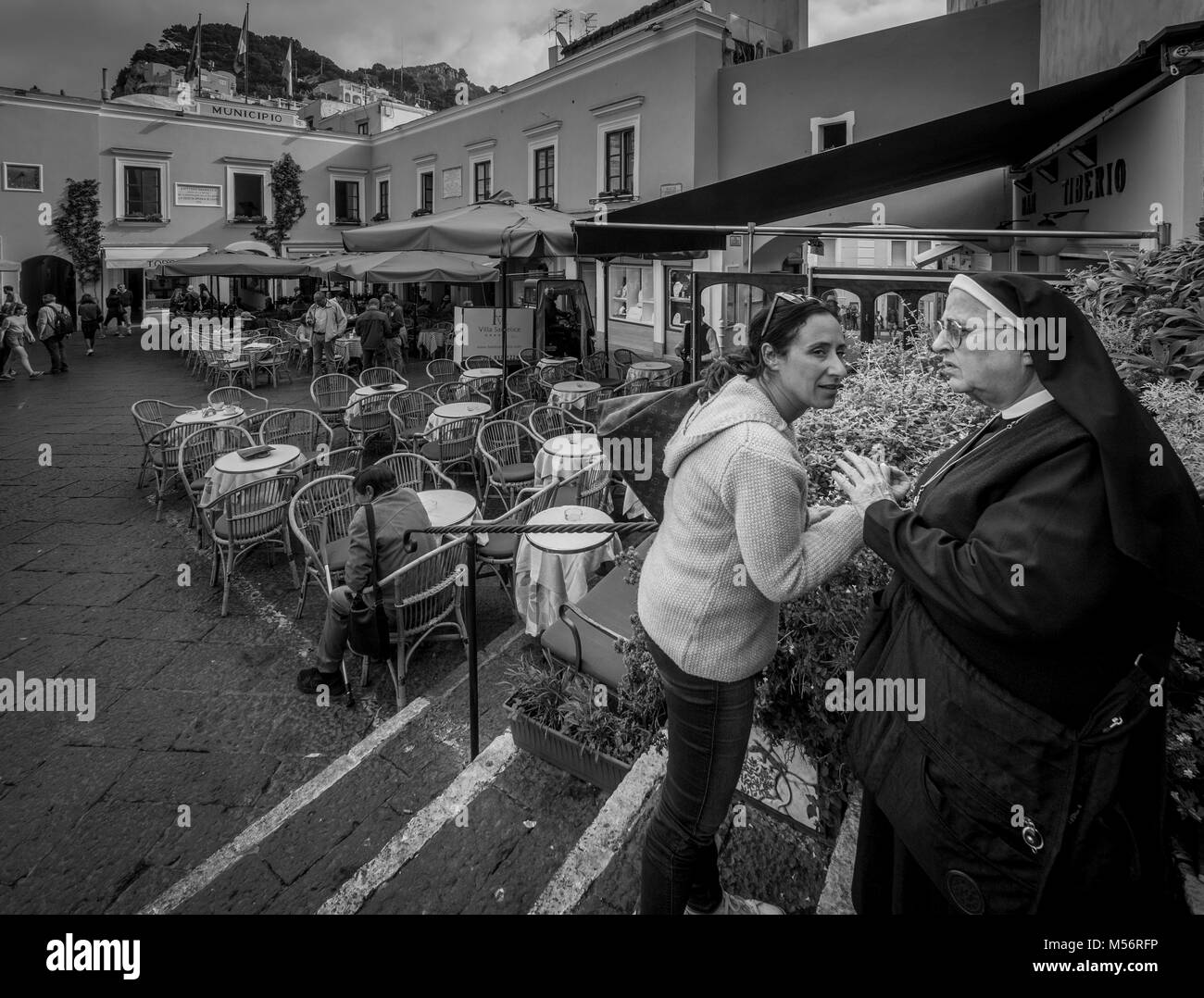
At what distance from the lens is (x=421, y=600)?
407cm

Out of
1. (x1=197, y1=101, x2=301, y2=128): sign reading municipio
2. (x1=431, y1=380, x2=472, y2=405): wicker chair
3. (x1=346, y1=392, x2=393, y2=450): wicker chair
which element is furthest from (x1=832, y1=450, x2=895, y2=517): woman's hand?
(x1=197, y1=101, x2=301, y2=128): sign reading municipio

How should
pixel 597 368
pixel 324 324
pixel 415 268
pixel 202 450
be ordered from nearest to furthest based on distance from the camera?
pixel 202 450 → pixel 415 268 → pixel 597 368 → pixel 324 324

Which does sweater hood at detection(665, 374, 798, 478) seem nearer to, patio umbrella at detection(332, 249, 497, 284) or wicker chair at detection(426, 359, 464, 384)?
patio umbrella at detection(332, 249, 497, 284)

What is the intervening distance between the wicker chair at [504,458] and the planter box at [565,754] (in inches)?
125

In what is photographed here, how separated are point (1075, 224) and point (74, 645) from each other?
7.72 metres

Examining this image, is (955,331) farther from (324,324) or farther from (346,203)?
(346,203)

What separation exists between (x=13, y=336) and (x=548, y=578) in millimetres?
14585

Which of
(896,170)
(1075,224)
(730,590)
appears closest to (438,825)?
(730,590)

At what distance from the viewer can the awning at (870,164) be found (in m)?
4.41

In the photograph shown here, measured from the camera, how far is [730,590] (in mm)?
1503

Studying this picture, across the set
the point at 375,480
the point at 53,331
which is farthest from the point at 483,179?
the point at 375,480

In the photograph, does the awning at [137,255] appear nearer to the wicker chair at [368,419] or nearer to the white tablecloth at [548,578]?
the wicker chair at [368,419]
